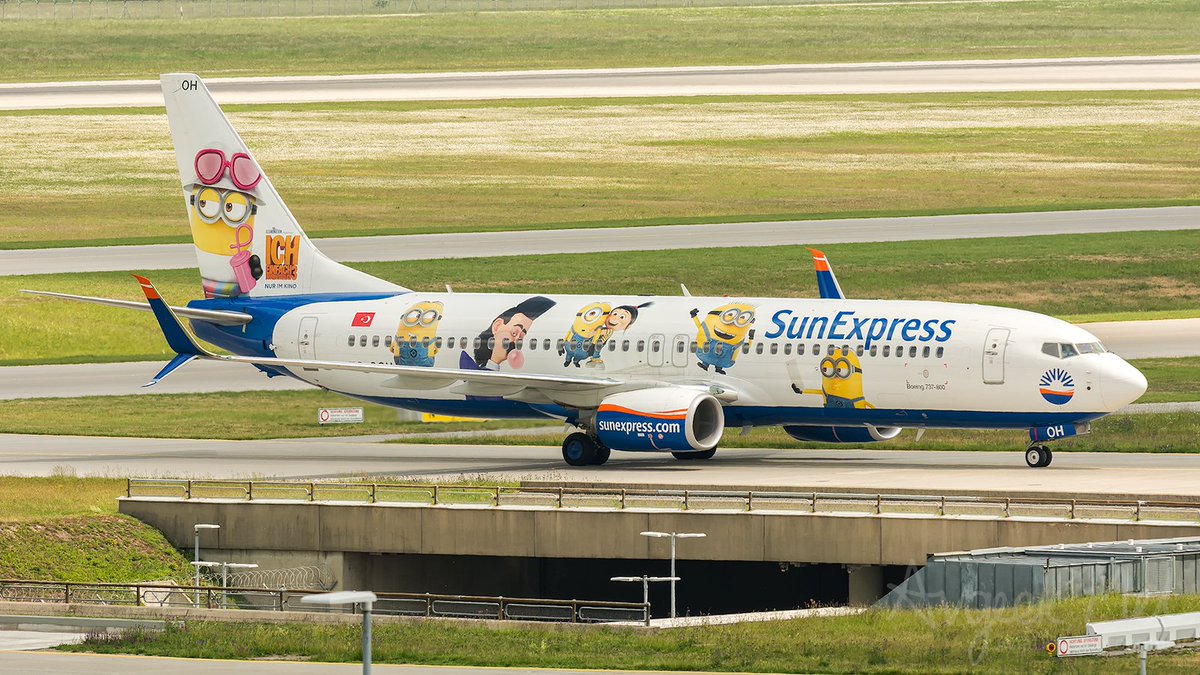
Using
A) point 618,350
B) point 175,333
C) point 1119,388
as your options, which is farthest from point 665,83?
point 1119,388

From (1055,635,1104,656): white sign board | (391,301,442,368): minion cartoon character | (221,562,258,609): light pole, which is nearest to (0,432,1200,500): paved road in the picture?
(391,301,442,368): minion cartoon character

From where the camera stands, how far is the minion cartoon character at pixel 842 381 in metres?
54.5

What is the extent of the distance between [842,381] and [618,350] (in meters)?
6.63

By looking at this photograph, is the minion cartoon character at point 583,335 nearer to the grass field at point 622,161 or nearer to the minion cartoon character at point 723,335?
the minion cartoon character at point 723,335

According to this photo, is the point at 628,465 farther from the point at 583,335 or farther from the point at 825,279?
the point at 825,279

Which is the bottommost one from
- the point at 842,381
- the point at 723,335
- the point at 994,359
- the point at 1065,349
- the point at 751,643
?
the point at 751,643

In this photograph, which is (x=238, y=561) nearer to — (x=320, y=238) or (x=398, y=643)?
(x=398, y=643)

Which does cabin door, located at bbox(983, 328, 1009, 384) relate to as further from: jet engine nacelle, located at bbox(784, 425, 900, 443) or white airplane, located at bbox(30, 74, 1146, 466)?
jet engine nacelle, located at bbox(784, 425, 900, 443)

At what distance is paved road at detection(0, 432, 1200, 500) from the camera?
4997 cm

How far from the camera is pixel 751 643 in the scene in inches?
1448

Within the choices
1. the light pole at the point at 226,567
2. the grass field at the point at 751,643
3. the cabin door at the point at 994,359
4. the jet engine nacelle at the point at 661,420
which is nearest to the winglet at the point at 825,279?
the jet engine nacelle at the point at 661,420

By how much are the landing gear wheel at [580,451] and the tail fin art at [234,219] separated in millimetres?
9389

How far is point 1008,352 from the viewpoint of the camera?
52875 millimetres

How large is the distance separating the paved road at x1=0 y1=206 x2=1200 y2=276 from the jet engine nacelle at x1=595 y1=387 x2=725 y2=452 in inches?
1560
